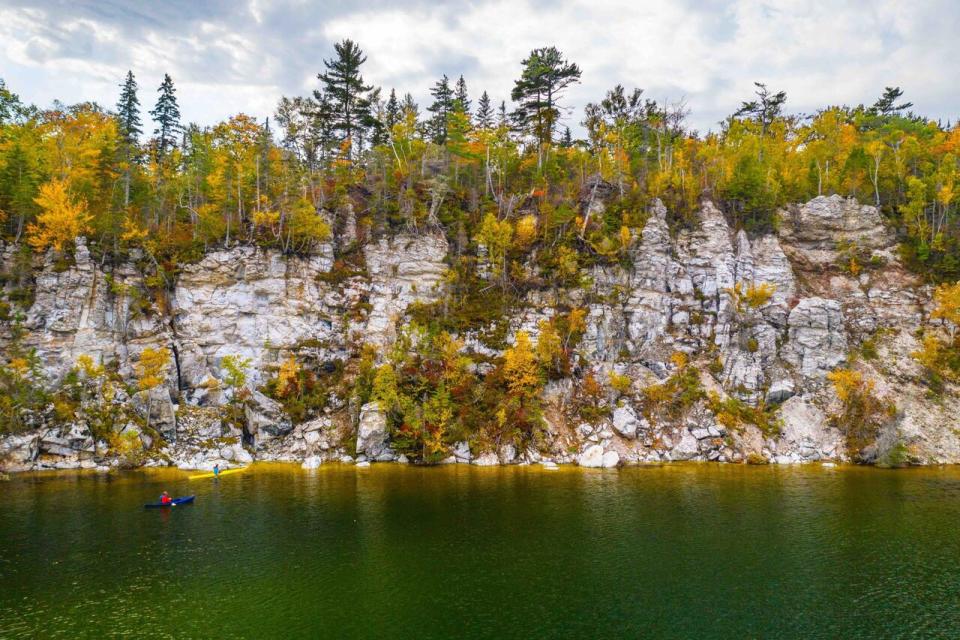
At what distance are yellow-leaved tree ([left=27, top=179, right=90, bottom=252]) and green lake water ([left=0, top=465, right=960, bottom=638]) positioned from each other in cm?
3007

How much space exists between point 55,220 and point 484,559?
215 ft

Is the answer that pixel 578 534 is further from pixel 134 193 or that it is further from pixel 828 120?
pixel 828 120

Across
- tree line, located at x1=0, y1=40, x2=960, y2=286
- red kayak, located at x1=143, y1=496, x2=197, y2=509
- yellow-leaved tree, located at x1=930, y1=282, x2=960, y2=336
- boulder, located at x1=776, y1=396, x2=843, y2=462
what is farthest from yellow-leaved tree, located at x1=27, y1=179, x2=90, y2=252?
yellow-leaved tree, located at x1=930, y1=282, x2=960, y2=336

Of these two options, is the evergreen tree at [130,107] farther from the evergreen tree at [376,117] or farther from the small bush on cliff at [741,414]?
the small bush on cliff at [741,414]

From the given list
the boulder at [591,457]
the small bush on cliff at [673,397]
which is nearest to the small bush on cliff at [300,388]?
the boulder at [591,457]

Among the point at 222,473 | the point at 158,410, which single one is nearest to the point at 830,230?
the point at 222,473

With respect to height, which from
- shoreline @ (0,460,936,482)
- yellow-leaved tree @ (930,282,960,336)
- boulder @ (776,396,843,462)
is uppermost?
yellow-leaved tree @ (930,282,960,336)

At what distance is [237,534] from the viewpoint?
3638cm

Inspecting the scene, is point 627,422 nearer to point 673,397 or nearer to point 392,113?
point 673,397

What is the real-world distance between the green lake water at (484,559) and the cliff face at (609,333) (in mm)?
9953

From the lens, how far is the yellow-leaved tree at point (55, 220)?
62.8m

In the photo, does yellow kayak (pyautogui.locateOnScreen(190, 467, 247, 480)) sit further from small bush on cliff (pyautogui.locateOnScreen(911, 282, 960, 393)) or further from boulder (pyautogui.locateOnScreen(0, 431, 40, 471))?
small bush on cliff (pyautogui.locateOnScreen(911, 282, 960, 393))

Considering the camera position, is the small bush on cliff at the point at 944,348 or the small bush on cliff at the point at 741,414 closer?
the small bush on cliff at the point at 741,414

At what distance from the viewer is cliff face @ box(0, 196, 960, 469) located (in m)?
59.6
